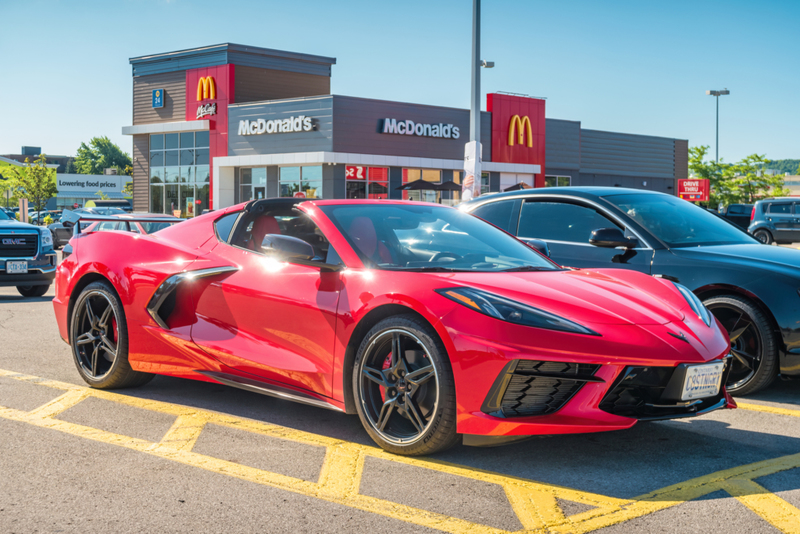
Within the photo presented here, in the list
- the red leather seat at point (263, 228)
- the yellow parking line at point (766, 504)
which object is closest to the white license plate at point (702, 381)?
the yellow parking line at point (766, 504)

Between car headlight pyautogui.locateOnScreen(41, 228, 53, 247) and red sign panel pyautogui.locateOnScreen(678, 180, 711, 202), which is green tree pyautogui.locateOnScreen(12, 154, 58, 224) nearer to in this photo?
red sign panel pyautogui.locateOnScreen(678, 180, 711, 202)

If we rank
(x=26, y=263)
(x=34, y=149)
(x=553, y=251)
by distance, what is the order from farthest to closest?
(x=34, y=149) < (x=26, y=263) < (x=553, y=251)

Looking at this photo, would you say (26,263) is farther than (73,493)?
Yes

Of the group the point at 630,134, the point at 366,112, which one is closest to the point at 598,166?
the point at 630,134

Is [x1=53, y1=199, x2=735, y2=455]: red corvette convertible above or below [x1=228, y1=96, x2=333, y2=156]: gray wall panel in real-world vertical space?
below

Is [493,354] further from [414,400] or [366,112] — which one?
[366,112]

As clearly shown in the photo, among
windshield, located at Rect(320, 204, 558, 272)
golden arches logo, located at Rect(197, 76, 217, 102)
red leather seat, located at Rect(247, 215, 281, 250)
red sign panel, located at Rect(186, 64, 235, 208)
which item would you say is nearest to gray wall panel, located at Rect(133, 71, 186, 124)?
red sign panel, located at Rect(186, 64, 235, 208)

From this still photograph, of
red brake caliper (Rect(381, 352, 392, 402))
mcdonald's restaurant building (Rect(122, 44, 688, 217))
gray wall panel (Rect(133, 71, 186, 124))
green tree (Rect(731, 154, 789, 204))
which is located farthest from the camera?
green tree (Rect(731, 154, 789, 204))

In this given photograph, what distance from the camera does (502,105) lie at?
4003 cm

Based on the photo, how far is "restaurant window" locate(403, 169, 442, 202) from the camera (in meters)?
36.1

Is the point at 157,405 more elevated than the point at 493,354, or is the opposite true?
the point at 493,354

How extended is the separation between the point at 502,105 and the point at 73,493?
3848 cm

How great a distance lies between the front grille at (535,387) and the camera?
3465 mm

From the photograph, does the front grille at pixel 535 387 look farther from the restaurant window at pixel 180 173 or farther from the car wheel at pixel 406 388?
the restaurant window at pixel 180 173
